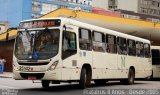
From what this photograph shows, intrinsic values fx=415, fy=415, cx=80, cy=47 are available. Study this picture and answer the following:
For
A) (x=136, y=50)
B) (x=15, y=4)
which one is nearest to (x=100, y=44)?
(x=136, y=50)

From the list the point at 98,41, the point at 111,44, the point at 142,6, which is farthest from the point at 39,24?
the point at 142,6

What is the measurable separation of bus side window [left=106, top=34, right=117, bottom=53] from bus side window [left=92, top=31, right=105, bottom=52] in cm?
50

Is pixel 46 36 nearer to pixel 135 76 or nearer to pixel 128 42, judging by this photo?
pixel 128 42

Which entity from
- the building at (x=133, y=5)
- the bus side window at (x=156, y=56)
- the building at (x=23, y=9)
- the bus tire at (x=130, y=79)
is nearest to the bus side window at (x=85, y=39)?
the bus tire at (x=130, y=79)

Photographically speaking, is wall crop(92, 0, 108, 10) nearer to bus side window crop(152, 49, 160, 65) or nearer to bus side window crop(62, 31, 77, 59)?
bus side window crop(152, 49, 160, 65)

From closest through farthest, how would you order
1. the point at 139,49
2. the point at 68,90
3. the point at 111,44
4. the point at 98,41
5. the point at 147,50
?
the point at 68,90 → the point at 98,41 → the point at 111,44 → the point at 139,49 → the point at 147,50

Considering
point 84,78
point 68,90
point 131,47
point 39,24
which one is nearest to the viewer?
point 39,24

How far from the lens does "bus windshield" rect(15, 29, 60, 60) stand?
15.4 metres

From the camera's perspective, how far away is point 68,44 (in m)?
15.9

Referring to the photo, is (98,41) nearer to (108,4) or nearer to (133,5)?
(108,4)

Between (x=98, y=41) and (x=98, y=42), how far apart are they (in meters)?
0.05

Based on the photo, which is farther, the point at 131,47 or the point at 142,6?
the point at 142,6

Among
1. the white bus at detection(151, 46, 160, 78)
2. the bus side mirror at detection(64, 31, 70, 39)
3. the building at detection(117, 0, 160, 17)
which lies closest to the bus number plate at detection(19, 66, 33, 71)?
the bus side mirror at detection(64, 31, 70, 39)

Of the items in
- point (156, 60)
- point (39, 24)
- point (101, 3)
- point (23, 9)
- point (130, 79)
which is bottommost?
point (101, 3)
